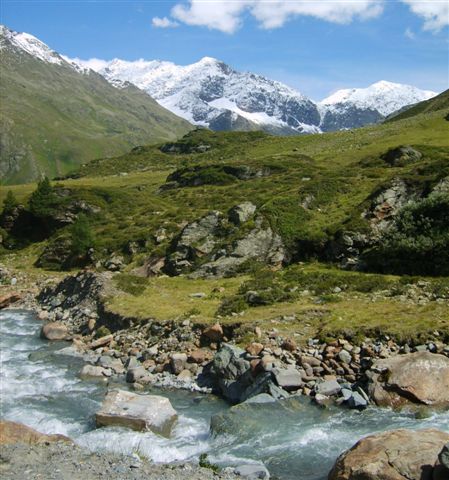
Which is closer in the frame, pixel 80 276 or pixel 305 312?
pixel 305 312

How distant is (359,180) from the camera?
180 feet

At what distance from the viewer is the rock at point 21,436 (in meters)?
15.1

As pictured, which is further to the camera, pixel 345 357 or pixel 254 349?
pixel 254 349

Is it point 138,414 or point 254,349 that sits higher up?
point 254,349

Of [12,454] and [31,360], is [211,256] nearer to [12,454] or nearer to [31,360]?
[31,360]

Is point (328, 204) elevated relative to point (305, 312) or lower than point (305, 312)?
elevated

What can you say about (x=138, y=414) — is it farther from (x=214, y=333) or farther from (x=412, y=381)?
(x=412, y=381)

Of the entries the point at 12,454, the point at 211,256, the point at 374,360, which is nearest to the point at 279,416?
the point at 374,360

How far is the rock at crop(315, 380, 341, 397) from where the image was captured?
18656 millimetres

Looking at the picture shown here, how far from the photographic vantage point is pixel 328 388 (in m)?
18.8

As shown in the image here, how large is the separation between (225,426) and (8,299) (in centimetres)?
3014

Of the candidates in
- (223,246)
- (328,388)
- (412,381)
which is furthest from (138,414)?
(223,246)

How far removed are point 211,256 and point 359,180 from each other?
73.5 ft

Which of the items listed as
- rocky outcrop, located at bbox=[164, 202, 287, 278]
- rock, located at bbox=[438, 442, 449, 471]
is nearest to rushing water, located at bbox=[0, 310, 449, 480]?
rock, located at bbox=[438, 442, 449, 471]
